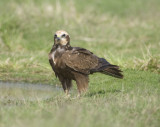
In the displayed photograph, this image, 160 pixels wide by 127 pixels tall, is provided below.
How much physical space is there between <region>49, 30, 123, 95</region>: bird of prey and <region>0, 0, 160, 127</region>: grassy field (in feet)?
1.08

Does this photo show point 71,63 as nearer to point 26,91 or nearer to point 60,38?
point 60,38

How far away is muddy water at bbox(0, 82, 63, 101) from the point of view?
8375 mm

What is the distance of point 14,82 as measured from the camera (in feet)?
33.0

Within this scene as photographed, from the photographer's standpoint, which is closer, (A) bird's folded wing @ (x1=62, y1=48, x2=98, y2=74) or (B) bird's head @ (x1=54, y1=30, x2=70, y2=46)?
(A) bird's folded wing @ (x1=62, y1=48, x2=98, y2=74)

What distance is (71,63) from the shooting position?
782 cm

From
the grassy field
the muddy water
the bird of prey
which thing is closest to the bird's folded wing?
the bird of prey

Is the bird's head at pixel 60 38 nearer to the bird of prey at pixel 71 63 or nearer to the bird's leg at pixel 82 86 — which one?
the bird of prey at pixel 71 63

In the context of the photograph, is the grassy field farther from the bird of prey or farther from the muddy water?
the bird of prey

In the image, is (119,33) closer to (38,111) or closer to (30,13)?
(30,13)

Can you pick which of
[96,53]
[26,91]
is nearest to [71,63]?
[26,91]

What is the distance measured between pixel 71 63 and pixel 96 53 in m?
5.24

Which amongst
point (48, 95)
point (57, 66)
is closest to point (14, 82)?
point (48, 95)

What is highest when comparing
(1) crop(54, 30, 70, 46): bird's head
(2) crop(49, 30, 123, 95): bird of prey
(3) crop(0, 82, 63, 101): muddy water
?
(1) crop(54, 30, 70, 46): bird's head

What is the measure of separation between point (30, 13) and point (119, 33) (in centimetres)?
333
